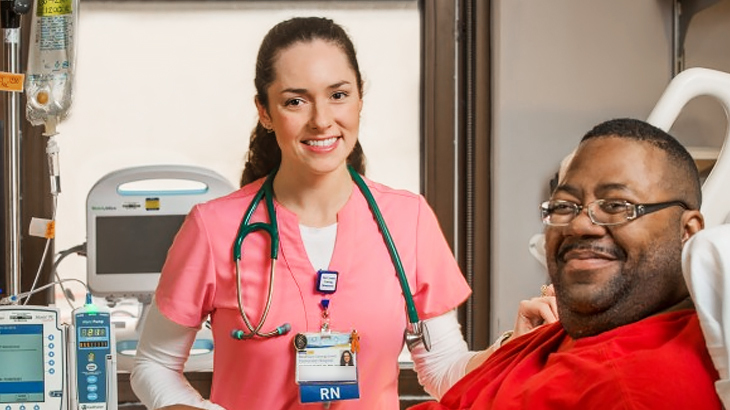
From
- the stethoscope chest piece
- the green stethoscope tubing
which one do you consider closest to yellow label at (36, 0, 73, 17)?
the green stethoscope tubing

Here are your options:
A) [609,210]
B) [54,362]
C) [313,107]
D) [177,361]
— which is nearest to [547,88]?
[313,107]

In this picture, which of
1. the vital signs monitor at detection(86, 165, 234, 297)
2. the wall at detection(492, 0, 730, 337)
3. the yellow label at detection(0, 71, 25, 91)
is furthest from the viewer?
the wall at detection(492, 0, 730, 337)

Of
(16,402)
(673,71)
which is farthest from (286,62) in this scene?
(673,71)

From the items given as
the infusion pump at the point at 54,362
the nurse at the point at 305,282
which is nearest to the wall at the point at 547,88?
the nurse at the point at 305,282

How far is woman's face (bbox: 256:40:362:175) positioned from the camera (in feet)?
6.23

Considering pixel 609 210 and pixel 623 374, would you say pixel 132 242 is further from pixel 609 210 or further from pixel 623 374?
A: pixel 623 374

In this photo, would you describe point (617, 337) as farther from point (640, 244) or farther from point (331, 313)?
point (331, 313)

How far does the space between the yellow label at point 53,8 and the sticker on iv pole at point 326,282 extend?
38.0 inches

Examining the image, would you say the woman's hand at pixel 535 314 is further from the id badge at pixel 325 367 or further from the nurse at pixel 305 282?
the id badge at pixel 325 367

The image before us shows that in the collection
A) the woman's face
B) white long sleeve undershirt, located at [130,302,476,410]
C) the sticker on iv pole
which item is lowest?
white long sleeve undershirt, located at [130,302,476,410]

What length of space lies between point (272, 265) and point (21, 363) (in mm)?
505

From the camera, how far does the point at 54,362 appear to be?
6.31 feet

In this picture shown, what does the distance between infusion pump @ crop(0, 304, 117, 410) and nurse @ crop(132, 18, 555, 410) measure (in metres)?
0.07

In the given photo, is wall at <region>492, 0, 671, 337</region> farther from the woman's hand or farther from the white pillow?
the white pillow
